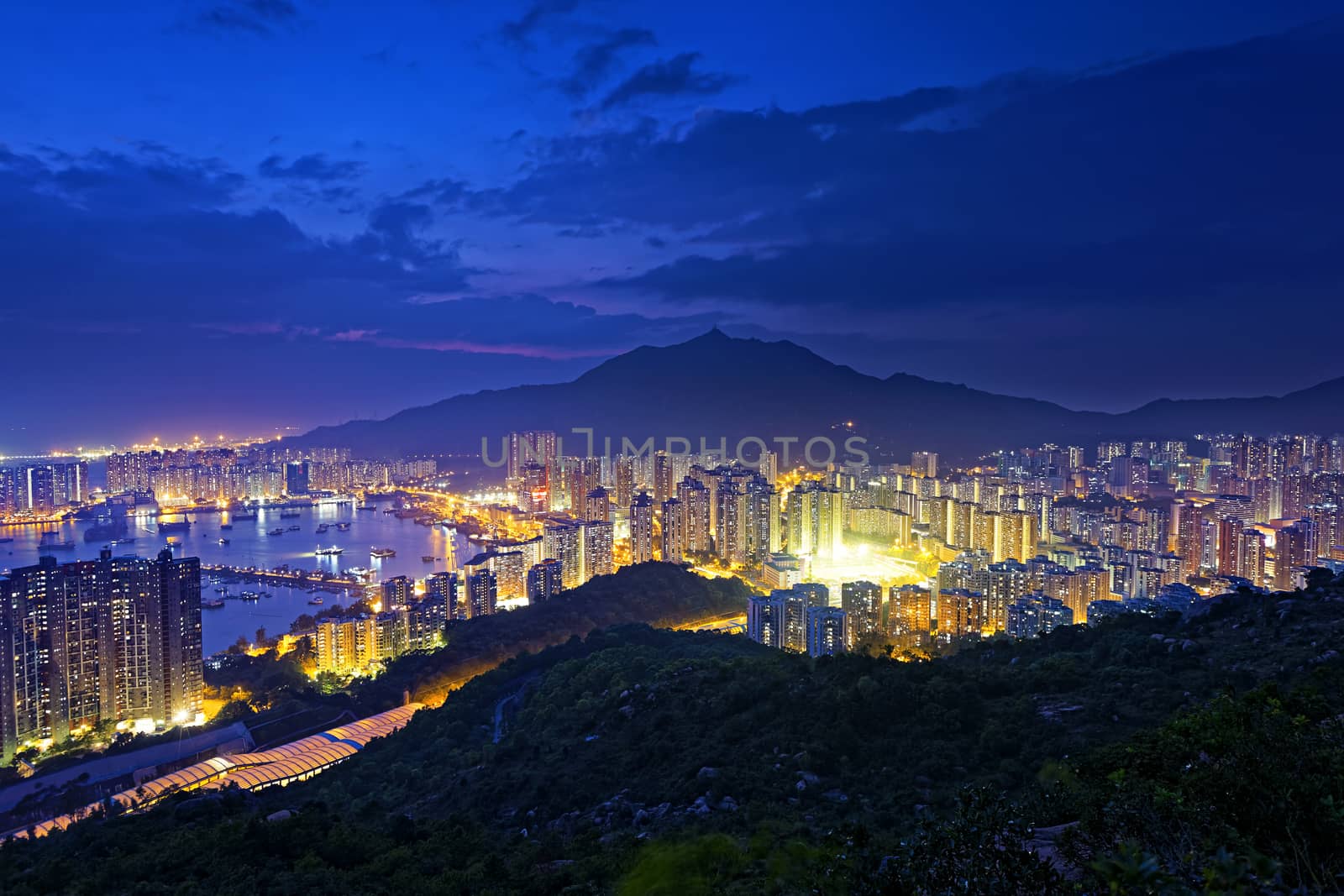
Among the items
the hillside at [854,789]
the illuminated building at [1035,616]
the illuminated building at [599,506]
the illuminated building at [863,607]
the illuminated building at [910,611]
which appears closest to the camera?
the hillside at [854,789]

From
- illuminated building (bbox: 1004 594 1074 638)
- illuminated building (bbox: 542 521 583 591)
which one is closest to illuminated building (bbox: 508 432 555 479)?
illuminated building (bbox: 542 521 583 591)

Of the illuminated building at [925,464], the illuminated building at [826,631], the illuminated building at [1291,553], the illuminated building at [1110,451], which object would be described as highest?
the illuminated building at [1110,451]

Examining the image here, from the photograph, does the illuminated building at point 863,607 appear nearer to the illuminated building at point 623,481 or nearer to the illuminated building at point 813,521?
the illuminated building at point 813,521

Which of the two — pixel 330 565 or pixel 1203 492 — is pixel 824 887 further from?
pixel 1203 492

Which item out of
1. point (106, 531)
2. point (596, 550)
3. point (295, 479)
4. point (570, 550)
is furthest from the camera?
point (295, 479)

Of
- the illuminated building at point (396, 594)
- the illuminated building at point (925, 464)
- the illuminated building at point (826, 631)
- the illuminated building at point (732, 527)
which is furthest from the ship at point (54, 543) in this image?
the illuminated building at point (925, 464)

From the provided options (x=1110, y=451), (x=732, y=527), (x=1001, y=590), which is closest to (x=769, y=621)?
(x=1001, y=590)

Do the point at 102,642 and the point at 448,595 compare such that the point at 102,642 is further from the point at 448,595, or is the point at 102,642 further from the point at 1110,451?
the point at 1110,451
